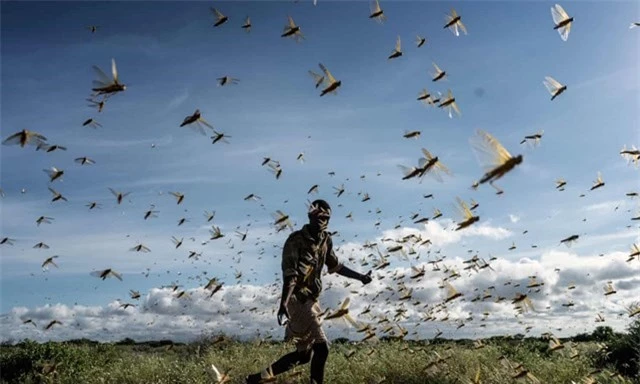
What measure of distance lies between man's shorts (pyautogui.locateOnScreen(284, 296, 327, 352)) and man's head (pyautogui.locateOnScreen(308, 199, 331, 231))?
42.8 inches

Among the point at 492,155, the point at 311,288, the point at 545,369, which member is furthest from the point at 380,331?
the point at 492,155

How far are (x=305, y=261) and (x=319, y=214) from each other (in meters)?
0.70

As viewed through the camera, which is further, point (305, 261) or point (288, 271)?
point (305, 261)

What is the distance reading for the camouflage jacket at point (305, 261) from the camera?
7566 millimetres

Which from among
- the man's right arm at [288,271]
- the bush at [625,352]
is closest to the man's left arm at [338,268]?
the man's right arm at [288,271]

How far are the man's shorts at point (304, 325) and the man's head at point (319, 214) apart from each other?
109 cm

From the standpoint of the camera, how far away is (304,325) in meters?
7.52

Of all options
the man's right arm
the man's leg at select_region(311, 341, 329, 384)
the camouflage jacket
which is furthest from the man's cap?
the man's leg at select_region(311, 341, 329, 384)

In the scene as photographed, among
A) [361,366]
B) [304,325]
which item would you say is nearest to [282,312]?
[304,325]

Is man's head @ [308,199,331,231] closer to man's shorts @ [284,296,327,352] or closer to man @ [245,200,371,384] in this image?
man @ [245,200,371,384]

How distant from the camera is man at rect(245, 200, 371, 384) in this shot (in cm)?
742

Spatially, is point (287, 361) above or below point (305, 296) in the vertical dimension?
below

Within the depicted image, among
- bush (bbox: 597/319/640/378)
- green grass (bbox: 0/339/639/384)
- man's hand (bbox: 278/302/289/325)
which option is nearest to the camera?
man's hand (bbox: 278/302/289/325)

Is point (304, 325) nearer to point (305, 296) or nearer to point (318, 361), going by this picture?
point (305, 296)
